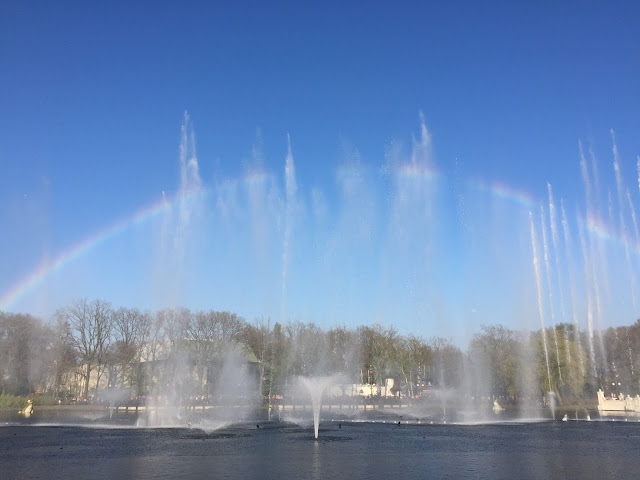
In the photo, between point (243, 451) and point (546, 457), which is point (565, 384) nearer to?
point (546, 457)

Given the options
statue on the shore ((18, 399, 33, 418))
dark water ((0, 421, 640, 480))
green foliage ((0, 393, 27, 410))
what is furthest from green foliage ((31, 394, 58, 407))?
dark water ((0, 421, 640, 480))

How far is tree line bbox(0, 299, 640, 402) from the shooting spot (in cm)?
6888

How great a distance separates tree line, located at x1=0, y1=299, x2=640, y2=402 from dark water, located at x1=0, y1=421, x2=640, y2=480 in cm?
1945

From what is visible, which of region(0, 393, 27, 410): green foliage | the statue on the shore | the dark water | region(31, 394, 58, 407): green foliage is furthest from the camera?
region(31, 394, 58, 407): green foliage

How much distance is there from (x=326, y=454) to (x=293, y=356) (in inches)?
2687

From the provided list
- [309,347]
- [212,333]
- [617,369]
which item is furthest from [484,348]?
[212,333]

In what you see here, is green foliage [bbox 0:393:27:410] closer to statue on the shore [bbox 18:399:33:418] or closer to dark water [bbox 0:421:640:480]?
statue on the shore [bbox 18:399:33:418]

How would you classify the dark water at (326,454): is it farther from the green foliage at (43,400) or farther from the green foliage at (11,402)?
the green foliage at (43,400)

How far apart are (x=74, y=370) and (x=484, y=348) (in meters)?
66.4

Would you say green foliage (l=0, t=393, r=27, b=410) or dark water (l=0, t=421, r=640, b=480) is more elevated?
green foliage (l=0, t=393, r=27, b=410)

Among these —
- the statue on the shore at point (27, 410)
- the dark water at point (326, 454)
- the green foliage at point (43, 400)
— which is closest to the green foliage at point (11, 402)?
the statue on the shore at point (27, 410)

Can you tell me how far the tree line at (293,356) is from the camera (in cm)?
6888

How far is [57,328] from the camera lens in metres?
83.9

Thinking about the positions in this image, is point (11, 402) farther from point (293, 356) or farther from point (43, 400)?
point (293, 356)
